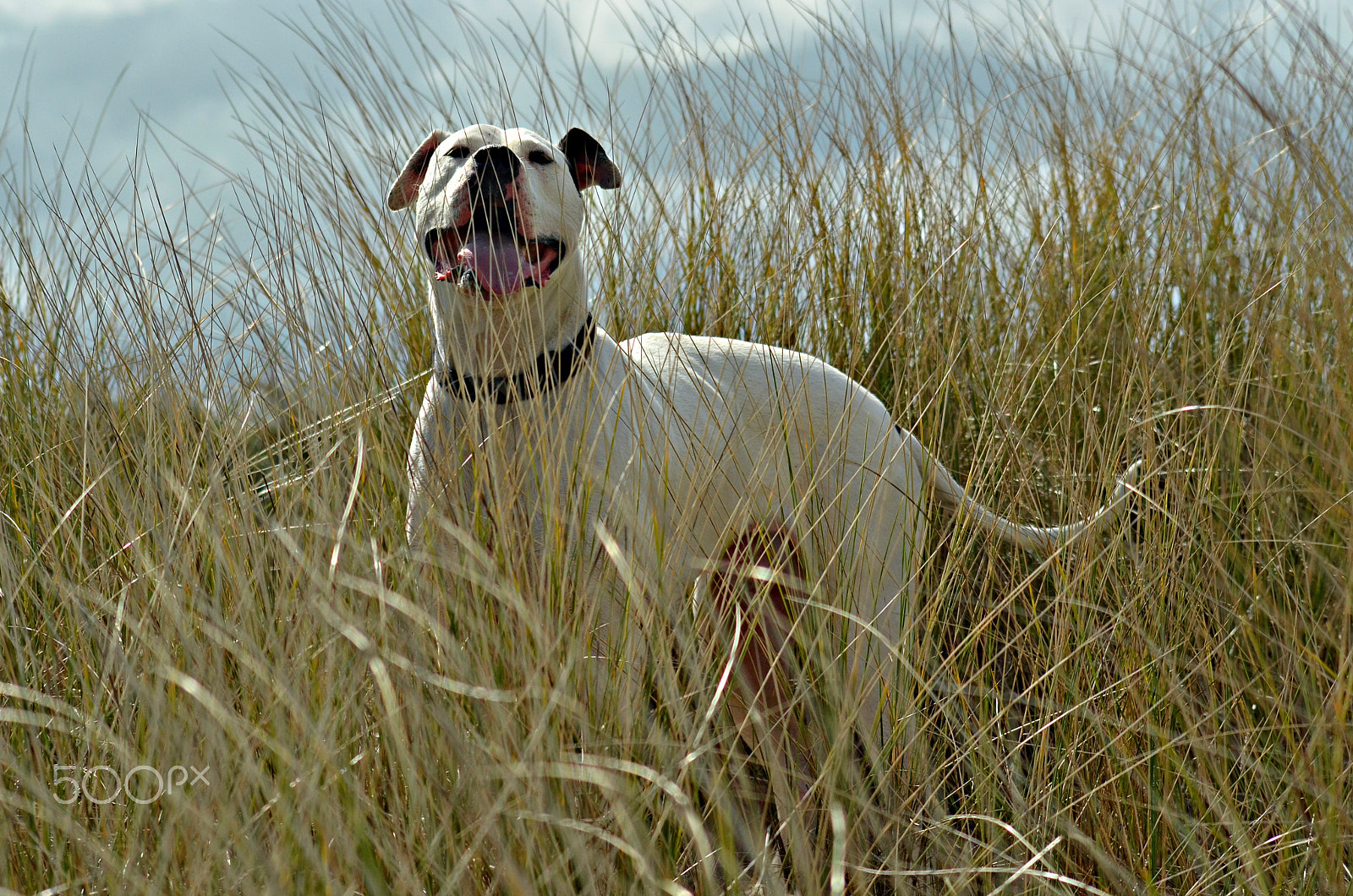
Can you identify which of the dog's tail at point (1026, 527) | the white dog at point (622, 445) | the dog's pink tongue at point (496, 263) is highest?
the dog's pink tongue at point (496, 263)

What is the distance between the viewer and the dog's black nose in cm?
211

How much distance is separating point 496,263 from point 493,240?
44 mm

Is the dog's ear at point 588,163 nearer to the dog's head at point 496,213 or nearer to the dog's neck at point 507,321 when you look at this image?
the dog's head at point 496,213

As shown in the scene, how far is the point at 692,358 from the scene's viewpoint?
2426mm

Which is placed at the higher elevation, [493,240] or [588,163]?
[588,163]

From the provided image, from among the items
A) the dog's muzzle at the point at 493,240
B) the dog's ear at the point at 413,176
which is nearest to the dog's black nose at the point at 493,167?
the dog's muzzle at the point at 493,240

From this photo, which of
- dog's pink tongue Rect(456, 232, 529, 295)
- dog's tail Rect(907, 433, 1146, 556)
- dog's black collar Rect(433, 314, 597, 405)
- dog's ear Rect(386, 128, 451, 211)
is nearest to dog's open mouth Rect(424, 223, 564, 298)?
dog's pink tongue Rect(456, 232, 529, 295)

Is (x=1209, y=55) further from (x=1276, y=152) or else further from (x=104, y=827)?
(x=104, y=827)

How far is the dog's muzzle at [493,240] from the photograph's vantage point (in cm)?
210

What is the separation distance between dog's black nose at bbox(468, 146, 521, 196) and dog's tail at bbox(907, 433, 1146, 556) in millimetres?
859

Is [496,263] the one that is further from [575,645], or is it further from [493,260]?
[575,645]

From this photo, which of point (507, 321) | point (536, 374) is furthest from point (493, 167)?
point (536, 374)

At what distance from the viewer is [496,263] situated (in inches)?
83.0

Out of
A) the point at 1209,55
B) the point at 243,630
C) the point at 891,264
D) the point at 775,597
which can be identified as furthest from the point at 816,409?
the point at 1209,55
